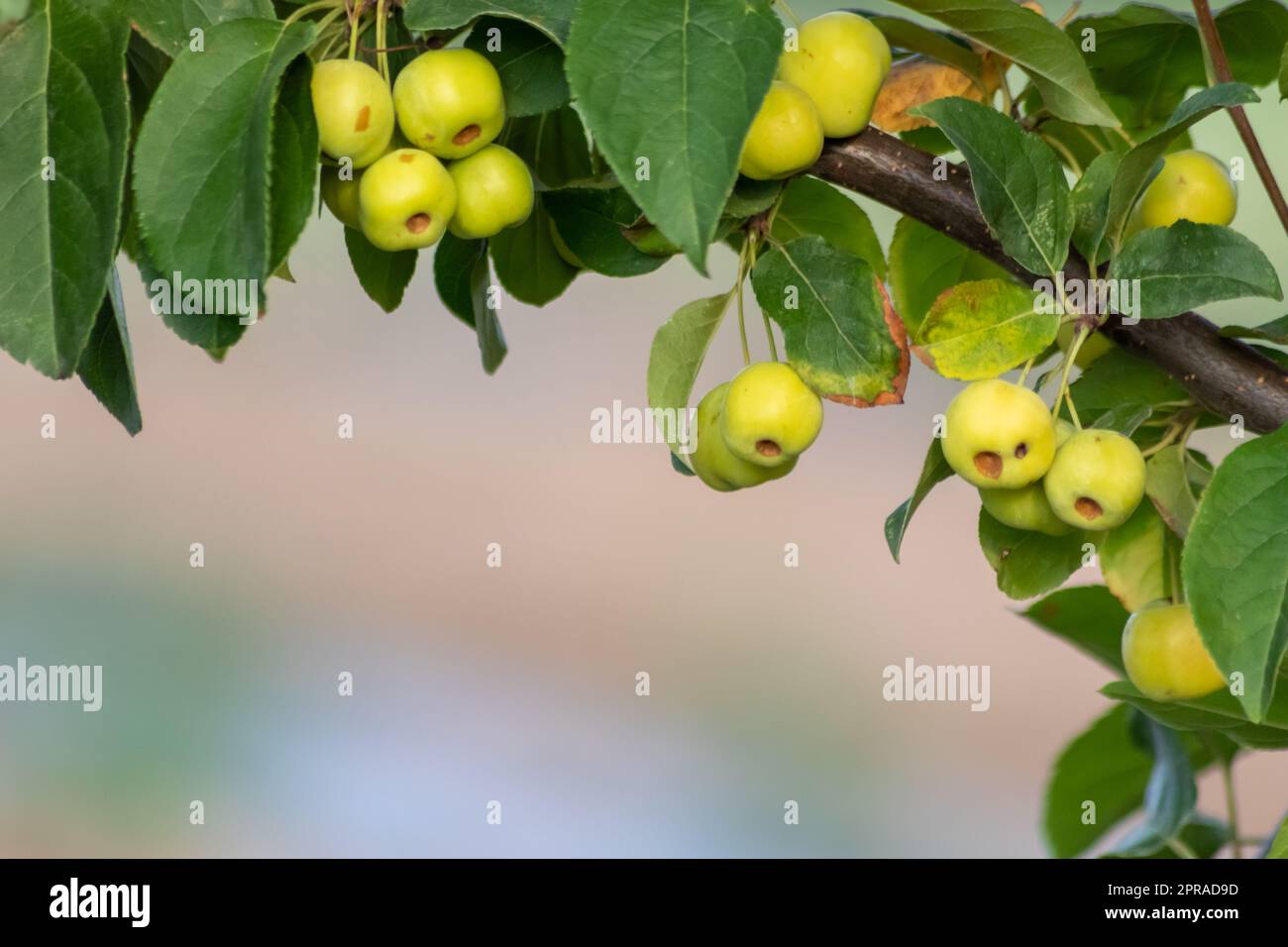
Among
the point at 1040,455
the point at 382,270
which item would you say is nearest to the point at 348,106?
the point at 382,270

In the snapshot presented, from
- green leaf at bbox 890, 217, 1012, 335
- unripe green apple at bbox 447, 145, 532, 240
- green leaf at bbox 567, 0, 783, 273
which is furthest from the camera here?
green leaf at bbox 890, 217, 1012, 335

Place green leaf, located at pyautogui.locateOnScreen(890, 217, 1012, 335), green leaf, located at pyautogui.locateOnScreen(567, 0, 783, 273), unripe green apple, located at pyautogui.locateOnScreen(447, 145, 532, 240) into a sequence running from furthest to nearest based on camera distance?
1. green leaf, located at pyautogui.locateOnScreen(890, 217, 1012, 335)
2. unripe green apple, located at pyautogui.locateOnScreen(447, 145, 532, 240)
3. green leaf, located at pyautogui.locateOnScreen(567, 0, 783, 273)

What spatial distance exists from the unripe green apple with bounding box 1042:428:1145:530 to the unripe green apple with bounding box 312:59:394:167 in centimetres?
24

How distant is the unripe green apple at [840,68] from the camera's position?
42 centimetres

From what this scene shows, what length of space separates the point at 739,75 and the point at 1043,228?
0.42 ft

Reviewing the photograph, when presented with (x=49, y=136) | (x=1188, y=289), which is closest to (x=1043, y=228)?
(x=1188, y=289)

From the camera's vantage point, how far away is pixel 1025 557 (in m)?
0.50

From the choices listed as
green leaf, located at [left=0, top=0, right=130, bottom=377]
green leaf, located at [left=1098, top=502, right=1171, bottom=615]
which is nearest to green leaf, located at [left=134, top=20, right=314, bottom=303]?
green leaf, located at [left=0, top=0, right=130, bottom=377]

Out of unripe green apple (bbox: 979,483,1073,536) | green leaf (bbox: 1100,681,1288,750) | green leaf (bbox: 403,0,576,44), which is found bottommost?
green leaf (bbox: 1100,681,1288,750)

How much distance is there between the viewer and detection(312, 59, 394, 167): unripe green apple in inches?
15.4

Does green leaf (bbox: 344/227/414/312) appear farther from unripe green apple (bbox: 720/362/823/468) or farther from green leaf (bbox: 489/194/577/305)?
unripe green apple (bbox: 720/362/823/468)

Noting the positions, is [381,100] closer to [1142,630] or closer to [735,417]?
→ [735,417]

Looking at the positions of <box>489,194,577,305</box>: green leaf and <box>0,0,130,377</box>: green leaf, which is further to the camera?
<box>489,194,577,305</box>: green leaf

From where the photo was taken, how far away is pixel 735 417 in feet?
1.45
